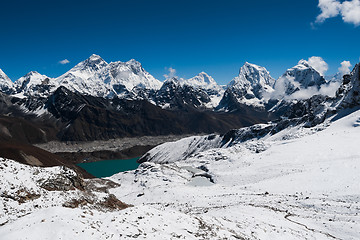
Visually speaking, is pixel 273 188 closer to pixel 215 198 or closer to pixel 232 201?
pixel 232 201

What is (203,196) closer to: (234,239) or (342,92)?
(234,239)

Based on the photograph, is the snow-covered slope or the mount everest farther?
the snow-covered slope

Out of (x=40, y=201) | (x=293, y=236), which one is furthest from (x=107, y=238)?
(x=293, y=236)

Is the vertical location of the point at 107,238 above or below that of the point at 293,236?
above

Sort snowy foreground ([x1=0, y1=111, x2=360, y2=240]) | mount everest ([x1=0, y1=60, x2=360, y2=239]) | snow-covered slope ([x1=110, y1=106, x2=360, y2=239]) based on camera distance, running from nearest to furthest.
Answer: snowy foreground ([x1=0, y1=111, x2=360, y2=240]) → mount everest ([x1=0, y1=60, x2=360, y2=239]) → snow-covered slope ([x1=110, y1=106, x2=360, y2=239])

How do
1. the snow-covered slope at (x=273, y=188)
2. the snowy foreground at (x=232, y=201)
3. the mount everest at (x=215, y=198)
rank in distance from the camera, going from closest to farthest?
the snowy foreground at (x=232, y=201) < the mount everest at (x=215, y=198) < the snow-covered slope at (x=273, y=188)

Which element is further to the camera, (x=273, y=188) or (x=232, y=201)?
(x=273, y=188)

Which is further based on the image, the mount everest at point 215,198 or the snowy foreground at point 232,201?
the mount everest at point 215,198

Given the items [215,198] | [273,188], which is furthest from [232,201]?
[273,188]
